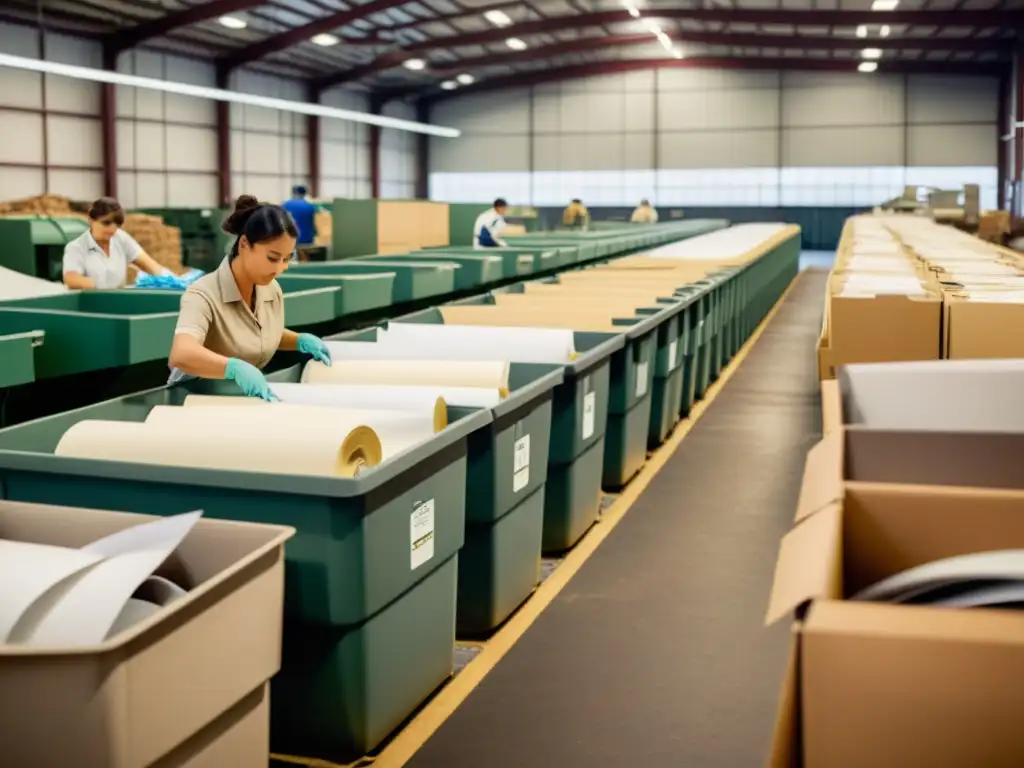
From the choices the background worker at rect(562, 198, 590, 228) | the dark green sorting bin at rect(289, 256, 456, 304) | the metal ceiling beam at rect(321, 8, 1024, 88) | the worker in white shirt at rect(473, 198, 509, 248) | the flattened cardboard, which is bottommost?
the flattened cardboard

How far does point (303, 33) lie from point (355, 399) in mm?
18548

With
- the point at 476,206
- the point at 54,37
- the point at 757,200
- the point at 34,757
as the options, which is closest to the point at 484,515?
the point at 34,757

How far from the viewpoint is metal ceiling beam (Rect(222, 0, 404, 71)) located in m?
19.1

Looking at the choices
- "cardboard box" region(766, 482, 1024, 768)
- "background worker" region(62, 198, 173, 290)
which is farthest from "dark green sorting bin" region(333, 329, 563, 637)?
"background worker" region(62, 198, 173, 290)

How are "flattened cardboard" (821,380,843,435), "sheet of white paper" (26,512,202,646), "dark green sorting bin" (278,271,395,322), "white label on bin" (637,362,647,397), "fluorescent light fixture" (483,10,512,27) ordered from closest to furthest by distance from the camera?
"sheet of white paper" (26,512,202,646) < "flattened cardboard" (821,380,843,435) < "white label on bin" (637,362,647,397) < "dark green sorting bin" (278,271,395,322) < "fluorescent light fixture" (483,10,512,27)

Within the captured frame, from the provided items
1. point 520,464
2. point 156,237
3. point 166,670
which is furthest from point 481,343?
point 156,237

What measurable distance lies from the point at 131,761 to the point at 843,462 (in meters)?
1.12

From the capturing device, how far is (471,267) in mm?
7496

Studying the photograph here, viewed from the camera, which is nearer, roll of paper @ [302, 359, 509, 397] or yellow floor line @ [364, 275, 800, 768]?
yellow floor line @ [364, 275, 800, 768]

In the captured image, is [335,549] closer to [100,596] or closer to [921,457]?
[100,596]

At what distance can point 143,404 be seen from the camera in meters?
2.86

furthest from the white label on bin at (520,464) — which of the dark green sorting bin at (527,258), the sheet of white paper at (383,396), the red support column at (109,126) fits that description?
the red support column at (109,126)

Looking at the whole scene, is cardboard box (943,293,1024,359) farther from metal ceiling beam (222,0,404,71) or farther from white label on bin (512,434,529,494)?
metal ceiling beam (222,0,404,71)

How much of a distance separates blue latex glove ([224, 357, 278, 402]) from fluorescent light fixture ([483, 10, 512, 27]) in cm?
1969
